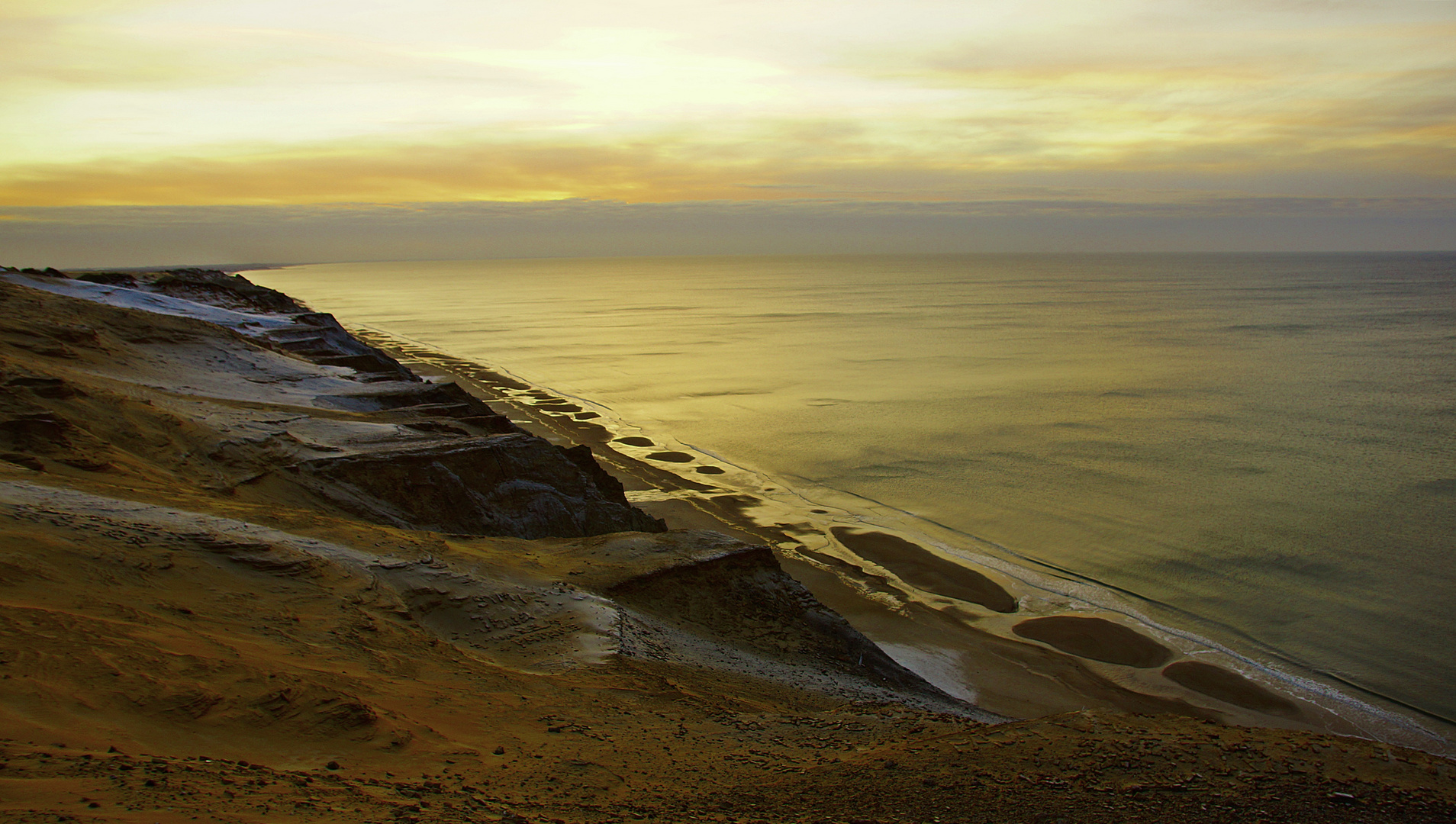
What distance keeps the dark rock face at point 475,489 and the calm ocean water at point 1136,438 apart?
27.9 feet

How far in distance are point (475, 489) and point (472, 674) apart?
18.8ft

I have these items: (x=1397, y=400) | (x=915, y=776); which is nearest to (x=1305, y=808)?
(x=915, y=776)

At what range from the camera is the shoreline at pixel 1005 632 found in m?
11.3

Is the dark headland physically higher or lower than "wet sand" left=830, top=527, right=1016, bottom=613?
higher

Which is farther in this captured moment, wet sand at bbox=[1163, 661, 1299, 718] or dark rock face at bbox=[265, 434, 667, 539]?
wet sand at bbox=[1163, 661, 1299, 718]

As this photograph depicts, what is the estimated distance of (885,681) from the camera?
9.16 m

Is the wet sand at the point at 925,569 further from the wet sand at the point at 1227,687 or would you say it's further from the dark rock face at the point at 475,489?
the dark rock face at the point at 475,489

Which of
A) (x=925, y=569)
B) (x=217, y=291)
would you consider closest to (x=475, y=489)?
(x=925, y=569)

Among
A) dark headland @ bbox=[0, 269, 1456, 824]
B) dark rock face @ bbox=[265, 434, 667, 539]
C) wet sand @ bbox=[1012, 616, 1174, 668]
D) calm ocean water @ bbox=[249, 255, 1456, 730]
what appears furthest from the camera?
calm ocean water @ bbox=[249, 255, 1456, 730]

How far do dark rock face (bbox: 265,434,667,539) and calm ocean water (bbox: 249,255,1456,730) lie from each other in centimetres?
849

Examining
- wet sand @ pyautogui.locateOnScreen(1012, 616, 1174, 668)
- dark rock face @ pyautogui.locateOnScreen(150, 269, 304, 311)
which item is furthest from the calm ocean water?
dark rock face @ pyautogui.locateOnScreen(150, 269, 304, 311)

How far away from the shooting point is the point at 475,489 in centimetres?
1206

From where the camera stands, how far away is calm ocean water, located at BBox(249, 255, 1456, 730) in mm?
14531

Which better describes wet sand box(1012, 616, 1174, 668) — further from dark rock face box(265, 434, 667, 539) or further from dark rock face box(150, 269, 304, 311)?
dark rock face box(150, 269, 304, 311)
